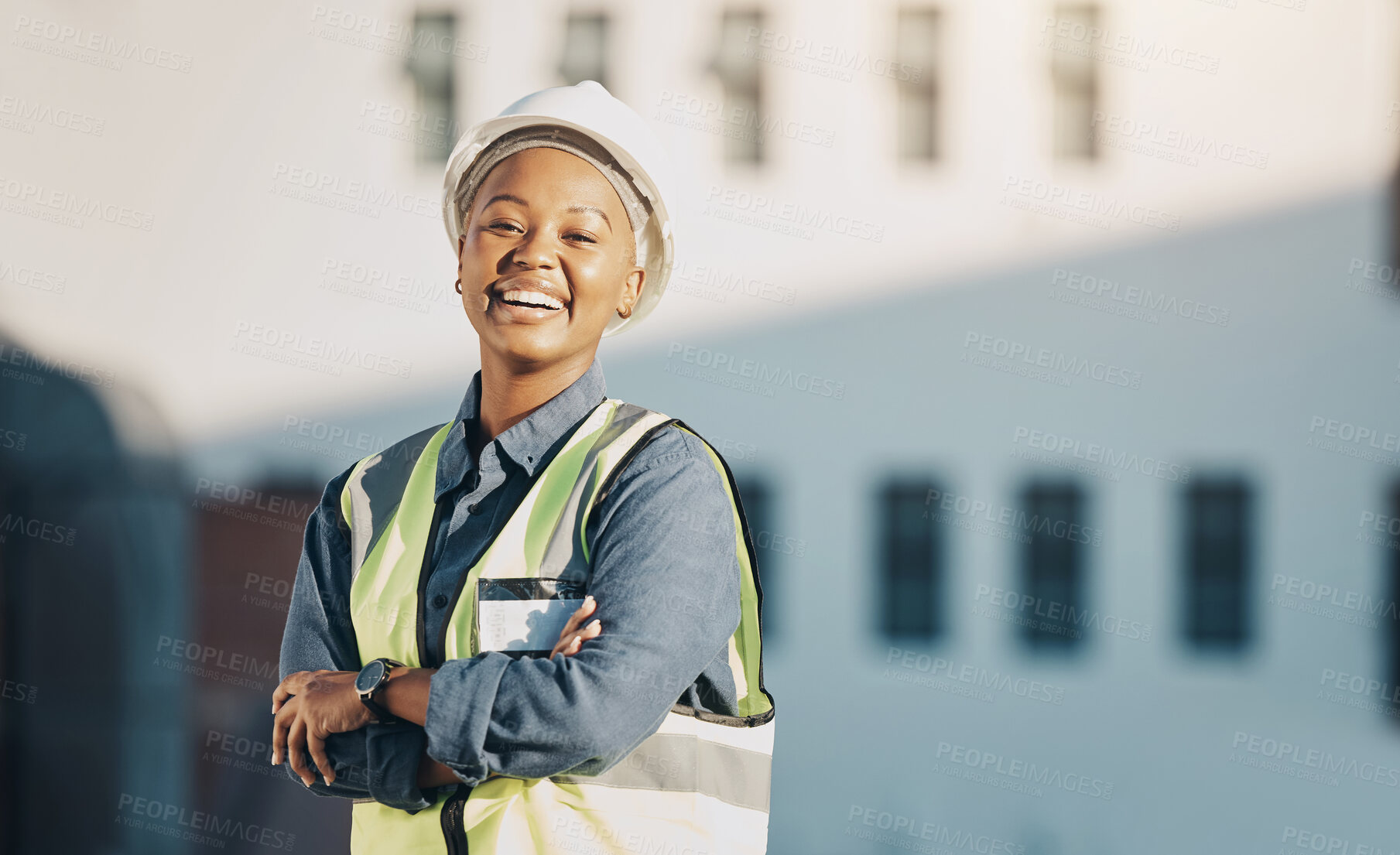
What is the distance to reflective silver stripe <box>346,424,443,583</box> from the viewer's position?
178 centimetres

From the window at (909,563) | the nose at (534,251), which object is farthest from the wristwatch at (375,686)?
the window at (909,563)

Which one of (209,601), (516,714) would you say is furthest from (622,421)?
(209,601)

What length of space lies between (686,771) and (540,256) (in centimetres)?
75

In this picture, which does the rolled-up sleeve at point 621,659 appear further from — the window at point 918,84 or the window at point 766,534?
the window at point 918,84

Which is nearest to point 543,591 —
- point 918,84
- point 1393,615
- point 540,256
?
point 540,256

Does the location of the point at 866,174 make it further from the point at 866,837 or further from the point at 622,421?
the point at 622,421

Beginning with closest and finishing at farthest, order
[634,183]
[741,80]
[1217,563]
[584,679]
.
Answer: [584,679] → [634,183] → [741,80] → [1217,563]

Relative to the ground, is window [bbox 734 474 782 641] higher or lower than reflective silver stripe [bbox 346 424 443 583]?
lower

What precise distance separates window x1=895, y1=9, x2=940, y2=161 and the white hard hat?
245 inches

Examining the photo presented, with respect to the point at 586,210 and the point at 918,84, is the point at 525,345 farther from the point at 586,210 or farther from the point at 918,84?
the point at 918,84

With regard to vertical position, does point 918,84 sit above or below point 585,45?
below

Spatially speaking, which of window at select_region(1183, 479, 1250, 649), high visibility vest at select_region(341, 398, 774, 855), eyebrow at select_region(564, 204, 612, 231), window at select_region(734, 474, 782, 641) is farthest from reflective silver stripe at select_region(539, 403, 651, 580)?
window at select_region(1183, 479, 1250, 649)

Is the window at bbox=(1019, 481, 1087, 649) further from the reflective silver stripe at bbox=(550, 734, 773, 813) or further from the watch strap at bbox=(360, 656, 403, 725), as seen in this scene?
the watch strap at bbox=(360, 656, 403, 725)

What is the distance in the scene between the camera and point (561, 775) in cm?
154
